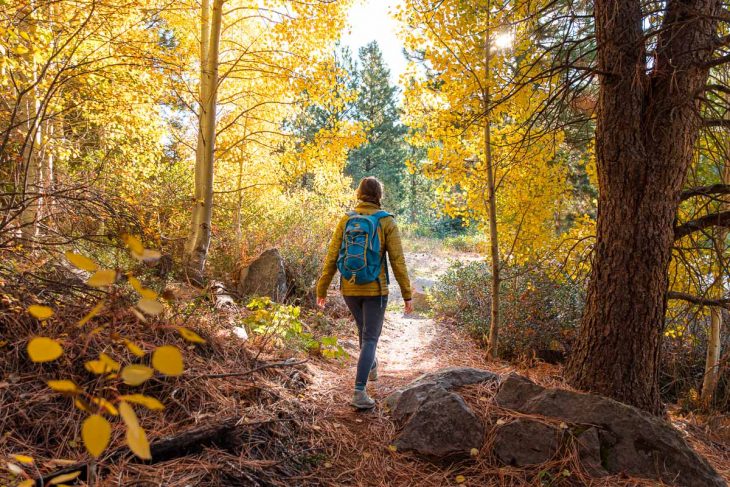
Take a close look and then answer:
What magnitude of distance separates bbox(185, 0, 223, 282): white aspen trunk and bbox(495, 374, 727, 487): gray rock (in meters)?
4.67

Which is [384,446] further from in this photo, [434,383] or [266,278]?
[266,278]

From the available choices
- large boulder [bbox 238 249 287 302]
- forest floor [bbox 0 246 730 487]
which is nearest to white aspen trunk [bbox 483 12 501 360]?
forest floor [bbox 0 246 730 487]

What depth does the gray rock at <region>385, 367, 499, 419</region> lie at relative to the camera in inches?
113

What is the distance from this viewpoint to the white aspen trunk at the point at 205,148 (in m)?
5.38

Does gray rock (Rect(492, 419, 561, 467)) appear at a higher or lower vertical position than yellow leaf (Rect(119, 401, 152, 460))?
lower

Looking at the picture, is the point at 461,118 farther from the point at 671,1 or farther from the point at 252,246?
the point at 252,246

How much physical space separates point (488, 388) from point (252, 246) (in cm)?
622

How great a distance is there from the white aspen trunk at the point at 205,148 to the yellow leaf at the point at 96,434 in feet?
16.6

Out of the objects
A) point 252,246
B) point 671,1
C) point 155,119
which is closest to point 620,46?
point 671,1

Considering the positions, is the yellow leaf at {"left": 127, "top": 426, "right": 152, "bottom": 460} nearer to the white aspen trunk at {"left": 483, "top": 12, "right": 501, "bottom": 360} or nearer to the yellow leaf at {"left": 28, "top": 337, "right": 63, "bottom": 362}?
the yellow leaf at {"left": 28, "top": 337, "right": 63, "bottom": 362}

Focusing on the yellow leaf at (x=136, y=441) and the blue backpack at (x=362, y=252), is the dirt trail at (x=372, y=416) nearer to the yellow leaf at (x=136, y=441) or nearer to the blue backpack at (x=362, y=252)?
the blue backpack at (x=362, y=252)

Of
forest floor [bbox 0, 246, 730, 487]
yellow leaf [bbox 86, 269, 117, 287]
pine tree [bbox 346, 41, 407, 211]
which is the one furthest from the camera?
pine tree [bbox 346, 41, 407, 211]

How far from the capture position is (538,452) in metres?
2.31

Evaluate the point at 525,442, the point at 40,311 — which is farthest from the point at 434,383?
the point at 40,311
